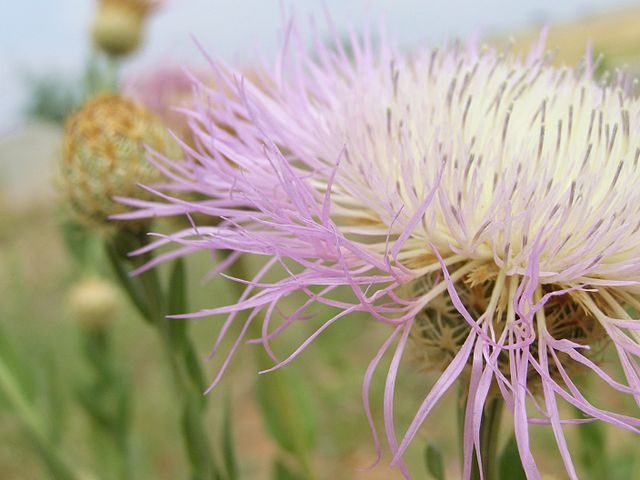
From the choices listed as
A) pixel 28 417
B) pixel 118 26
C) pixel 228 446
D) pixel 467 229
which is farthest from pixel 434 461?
pixel 118 26

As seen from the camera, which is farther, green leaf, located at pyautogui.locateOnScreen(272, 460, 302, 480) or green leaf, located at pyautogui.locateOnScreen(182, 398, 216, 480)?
green leaf, located at pyautogui.locateOnScreen(272, 460, 302, 480)

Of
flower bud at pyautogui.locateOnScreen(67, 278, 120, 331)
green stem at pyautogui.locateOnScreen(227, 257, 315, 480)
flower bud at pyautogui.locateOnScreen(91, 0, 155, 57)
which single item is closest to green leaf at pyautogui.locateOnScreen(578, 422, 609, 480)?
green stem at pyautogui.locateOnScreen(227, 257, 315, 480)

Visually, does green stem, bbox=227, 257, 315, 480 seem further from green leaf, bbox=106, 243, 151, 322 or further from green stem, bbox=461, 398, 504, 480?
green stem, bbox=461, 398, 504, 480

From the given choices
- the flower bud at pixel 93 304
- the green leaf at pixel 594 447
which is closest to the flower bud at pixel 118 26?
the flower bud at pixel 93 304

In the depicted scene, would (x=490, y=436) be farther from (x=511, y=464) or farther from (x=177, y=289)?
(x=177, y=289)

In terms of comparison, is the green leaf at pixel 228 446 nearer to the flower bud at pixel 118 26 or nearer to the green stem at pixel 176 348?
the green stem at pixel 176 348

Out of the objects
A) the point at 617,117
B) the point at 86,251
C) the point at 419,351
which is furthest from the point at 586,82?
the point at 86,251
